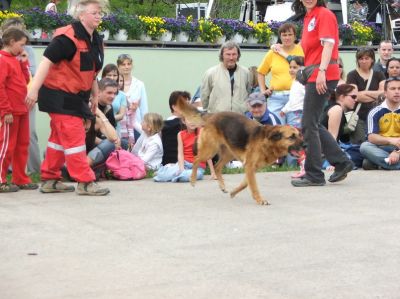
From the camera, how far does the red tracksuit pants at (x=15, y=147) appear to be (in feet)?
31.7

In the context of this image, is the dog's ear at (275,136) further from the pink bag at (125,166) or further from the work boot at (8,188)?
the work boot at (8,188)

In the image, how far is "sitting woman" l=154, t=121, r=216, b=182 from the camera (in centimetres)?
1070

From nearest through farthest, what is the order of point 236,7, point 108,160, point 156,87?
point 108,160
point 156,87
point 236,7

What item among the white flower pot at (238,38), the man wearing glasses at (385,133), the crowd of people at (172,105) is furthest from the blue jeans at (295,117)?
the white flower pot at (238,38)

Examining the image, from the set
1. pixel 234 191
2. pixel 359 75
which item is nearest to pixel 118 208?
pixel 234 191

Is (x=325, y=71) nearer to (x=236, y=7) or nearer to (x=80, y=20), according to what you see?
(x=80, y=20)

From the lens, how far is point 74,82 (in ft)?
30.4

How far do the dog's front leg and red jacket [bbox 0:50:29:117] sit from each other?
2.56 m

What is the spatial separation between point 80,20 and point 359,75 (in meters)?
5.73

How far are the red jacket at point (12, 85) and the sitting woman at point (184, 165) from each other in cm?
190

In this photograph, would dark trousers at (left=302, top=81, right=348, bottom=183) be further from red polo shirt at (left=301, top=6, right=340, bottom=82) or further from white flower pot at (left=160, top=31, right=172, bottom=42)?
white flower pot at (left=160, top=31, right=172, bottom=42)

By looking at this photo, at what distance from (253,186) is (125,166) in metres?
2.43

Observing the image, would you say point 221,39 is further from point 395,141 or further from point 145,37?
point 395,141

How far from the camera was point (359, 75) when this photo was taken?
44.8ft
